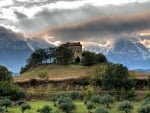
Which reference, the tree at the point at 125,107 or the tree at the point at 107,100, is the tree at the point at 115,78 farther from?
the tree at the point at 125,107

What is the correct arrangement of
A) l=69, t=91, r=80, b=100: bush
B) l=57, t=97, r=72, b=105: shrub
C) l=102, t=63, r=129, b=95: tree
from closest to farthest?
l=57, t=97, r=72, b=105: shrub → l=69, t=91, r=80, b=100: bush → l=102, t=63, r=129, b=95: tree

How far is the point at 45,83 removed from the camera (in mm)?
183375

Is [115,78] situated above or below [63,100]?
above

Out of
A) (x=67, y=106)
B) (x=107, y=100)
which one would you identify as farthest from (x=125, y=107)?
(x=67, y=106)

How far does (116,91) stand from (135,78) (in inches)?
757

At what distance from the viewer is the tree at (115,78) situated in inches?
6260

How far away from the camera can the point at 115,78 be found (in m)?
158

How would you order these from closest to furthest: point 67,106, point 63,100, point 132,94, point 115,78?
1. point 67,106
2. point 63,100
3. point 132,94
4. point 115,78

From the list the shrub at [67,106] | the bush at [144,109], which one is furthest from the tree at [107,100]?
the bush at [144,109]

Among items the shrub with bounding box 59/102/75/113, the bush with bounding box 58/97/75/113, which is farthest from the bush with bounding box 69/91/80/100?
the shrub with bounding box 59/102/75/113

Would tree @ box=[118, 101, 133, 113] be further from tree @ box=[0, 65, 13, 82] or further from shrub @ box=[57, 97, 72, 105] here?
tree @ box=[0, 65, 13, 82]

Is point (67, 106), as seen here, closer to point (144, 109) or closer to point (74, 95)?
point (144, 109)

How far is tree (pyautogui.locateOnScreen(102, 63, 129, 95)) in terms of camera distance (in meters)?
159

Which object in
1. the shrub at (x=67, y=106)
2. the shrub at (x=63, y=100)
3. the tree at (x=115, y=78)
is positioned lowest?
the shrub at (x=67, y=106)
